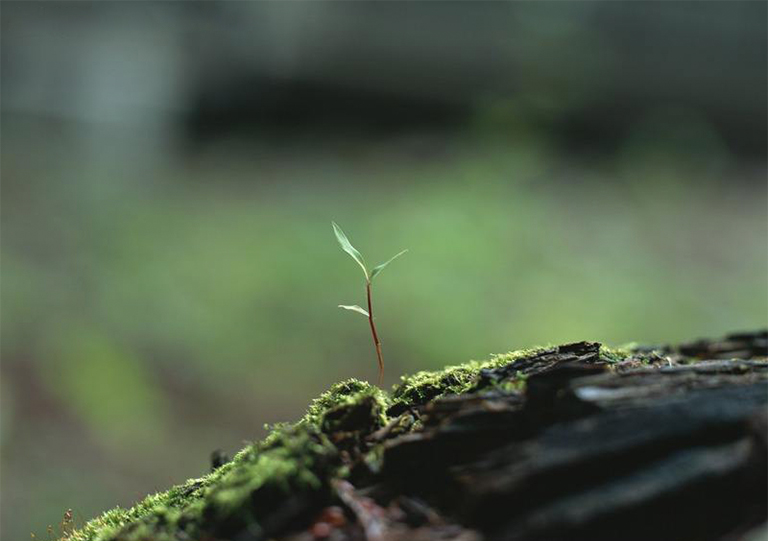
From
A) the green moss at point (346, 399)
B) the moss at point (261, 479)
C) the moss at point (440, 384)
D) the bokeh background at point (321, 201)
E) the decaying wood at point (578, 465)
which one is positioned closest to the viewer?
the decaying wood at point (578, 465)

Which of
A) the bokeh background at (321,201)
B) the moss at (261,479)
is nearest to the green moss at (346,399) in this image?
the moss at (261,479)

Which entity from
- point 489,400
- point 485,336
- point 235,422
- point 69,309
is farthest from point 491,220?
point 489,400

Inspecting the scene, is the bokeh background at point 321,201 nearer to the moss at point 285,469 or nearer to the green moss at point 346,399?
the moss at point 285,469

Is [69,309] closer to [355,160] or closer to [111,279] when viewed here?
[111,279]

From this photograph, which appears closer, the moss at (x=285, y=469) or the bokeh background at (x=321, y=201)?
the moss at (x=285, y=469)

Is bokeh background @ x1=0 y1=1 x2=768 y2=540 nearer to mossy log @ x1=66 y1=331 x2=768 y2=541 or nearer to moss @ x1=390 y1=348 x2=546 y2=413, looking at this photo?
moss @ x1=390 y1=348 x2=546 y2=413

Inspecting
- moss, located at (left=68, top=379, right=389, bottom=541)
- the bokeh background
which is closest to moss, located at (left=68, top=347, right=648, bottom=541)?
moss, located at (left=68, top=379, right=389, bottom=541)

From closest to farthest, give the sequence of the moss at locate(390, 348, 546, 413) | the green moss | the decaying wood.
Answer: the decaying wood
the green moss
the moss at locate(390, 348, 546, 413)

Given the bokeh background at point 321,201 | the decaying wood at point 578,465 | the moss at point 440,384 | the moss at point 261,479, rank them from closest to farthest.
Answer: the decaying wood at point 578,465 → the moss at point 261,479 → the moss at point 440,384 → the bokeh background at point 321,201
